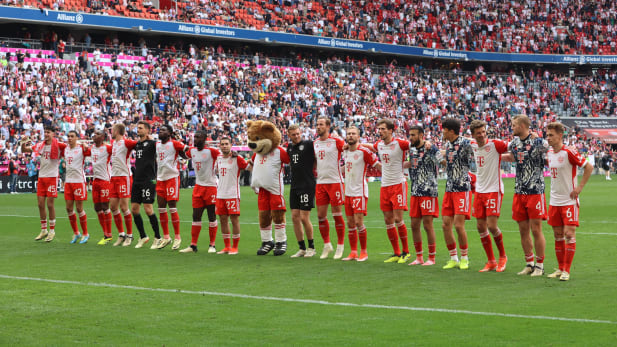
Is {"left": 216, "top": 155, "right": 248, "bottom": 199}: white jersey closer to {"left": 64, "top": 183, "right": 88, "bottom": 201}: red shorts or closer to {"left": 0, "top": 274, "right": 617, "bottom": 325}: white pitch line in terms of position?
{"left": 64, "top": 183, "right": 88, "bottom": 201}: red shorts

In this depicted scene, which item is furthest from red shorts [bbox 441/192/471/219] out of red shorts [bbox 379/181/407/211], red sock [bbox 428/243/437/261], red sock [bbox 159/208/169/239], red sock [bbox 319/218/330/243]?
red sock [bbox 159/208/169/239]

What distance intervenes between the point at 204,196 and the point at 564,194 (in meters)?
6.91

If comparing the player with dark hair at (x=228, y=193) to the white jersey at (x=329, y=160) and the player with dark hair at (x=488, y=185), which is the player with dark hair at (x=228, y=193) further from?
the player with dark hair at (x=488, y=185)

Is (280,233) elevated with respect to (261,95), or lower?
lower

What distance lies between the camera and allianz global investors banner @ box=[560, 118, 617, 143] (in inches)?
2603

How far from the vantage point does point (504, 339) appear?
301 inches

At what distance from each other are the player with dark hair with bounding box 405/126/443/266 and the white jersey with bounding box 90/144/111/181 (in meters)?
6.83

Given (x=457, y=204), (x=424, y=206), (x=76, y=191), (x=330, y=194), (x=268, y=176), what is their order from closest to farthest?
(x=457, y=204) → (x=424, y=206) → (x=330, y=194) → (x=268, y=176) → (x=76, y=191)

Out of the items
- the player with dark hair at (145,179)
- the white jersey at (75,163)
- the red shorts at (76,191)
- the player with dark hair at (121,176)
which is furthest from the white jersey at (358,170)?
the white jersey at (75,163)

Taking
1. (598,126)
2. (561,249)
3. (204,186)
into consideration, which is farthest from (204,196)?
(598,126)

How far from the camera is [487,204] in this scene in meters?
12.3

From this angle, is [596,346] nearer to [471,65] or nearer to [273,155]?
[273,155]

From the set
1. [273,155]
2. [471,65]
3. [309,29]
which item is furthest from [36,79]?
[471,65]

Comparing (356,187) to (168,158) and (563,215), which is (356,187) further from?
(168,158)
